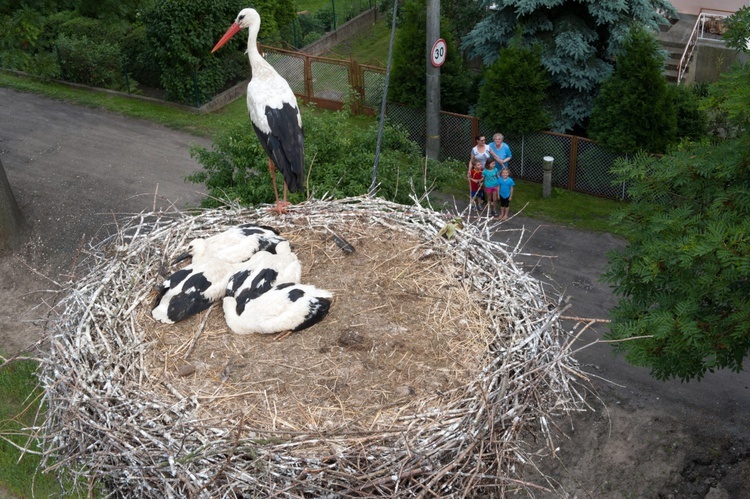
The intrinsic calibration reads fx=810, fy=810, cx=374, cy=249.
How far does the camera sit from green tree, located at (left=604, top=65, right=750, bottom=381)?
7.00m

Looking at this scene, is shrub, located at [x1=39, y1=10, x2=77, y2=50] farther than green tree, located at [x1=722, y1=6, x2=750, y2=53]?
Yes

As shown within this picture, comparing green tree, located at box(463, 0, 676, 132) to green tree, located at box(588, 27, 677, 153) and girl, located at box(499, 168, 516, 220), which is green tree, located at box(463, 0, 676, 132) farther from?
girl, located at box(499, 168, 516, 220)

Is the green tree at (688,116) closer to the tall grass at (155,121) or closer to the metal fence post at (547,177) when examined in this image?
the tall grass at (155,121)

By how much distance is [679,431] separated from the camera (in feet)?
31.0

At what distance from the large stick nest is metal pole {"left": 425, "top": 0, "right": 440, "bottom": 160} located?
20.5 ft

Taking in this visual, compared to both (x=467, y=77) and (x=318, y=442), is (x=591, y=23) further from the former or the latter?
(x=318, y=442)

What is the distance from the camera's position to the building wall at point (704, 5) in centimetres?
1902

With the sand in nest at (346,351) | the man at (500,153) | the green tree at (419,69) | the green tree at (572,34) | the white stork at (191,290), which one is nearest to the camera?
the sand in nest at (346,351)

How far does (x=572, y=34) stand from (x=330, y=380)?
424 inches

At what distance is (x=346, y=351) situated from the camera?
635 cm

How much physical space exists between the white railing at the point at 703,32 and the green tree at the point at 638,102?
12.1 ft

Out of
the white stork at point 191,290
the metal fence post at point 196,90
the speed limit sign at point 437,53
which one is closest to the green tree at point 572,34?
the speed limit sign at point 437,53

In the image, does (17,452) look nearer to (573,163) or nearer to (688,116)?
(573,163)

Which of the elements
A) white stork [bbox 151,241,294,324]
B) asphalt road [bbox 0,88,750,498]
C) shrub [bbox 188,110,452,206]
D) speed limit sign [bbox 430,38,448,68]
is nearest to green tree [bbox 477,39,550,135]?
speed limit sign [bbox 430,38,448,68]
